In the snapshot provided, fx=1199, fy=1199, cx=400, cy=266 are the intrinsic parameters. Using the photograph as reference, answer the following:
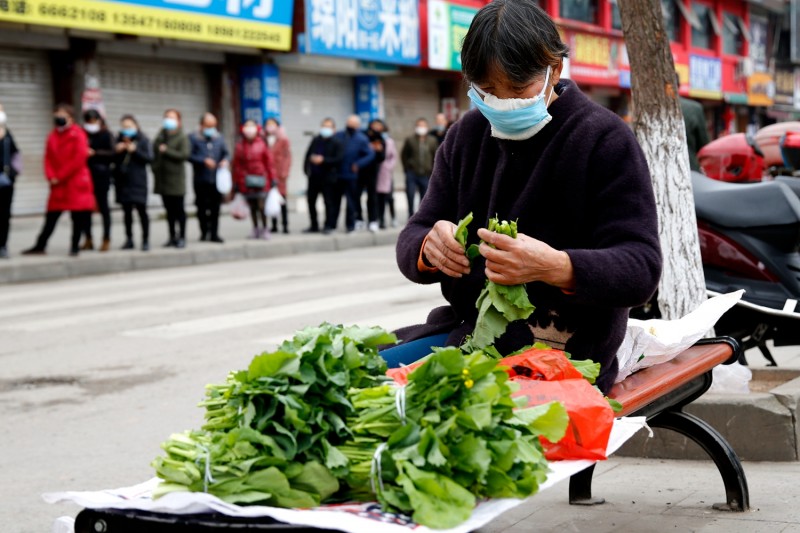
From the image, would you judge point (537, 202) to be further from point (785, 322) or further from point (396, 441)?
point (785, 322)

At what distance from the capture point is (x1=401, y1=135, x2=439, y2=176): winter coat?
21.1 m

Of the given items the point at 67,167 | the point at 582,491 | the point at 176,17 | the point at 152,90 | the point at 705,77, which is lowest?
the point at 582,491

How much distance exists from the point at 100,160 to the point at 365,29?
10.7 meters

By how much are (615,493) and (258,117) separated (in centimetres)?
1903

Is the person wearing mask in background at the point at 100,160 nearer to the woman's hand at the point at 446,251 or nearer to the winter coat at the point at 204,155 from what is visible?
the winter coat at the point at 204,155

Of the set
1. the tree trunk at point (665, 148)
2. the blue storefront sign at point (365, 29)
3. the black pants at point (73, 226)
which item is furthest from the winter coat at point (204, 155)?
the tree trunk at point (665, 148)

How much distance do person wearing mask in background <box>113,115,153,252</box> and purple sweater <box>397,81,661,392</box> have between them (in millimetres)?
12549

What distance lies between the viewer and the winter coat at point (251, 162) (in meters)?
17.8

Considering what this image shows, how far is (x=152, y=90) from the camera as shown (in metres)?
21.0

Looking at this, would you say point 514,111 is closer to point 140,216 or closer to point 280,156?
point 140,216

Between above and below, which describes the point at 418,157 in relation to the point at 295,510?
above

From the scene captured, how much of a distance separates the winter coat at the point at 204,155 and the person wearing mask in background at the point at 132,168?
115 centimetres

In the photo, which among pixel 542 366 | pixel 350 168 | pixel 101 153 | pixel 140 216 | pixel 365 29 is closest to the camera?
pixel 542 366

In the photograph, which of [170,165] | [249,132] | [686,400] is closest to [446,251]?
[686,400]
